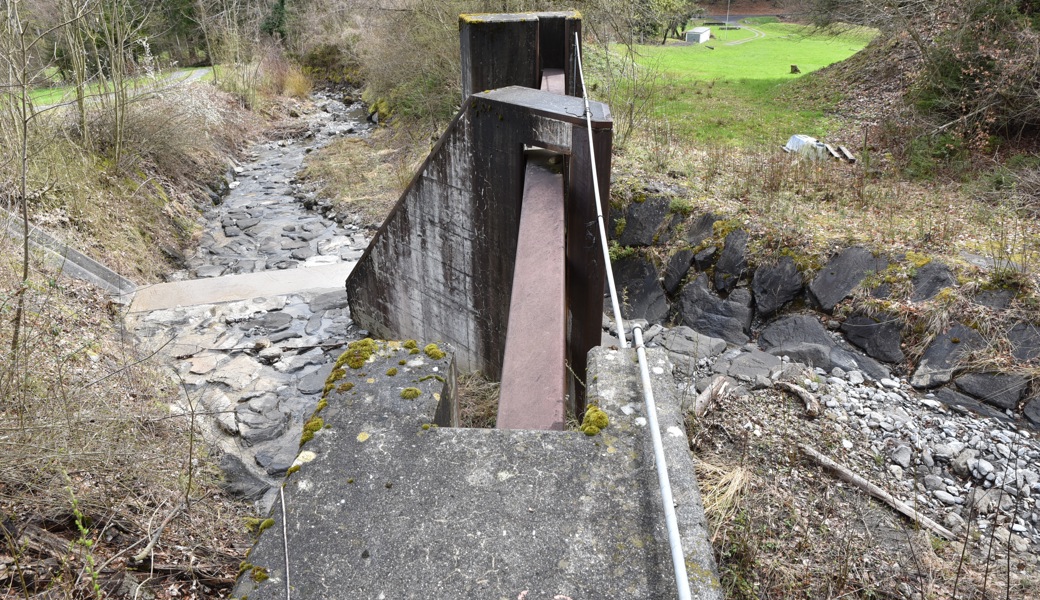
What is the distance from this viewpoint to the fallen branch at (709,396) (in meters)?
4.62

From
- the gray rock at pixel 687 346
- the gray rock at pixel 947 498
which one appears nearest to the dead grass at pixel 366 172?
the gray rock at pixel 687 346

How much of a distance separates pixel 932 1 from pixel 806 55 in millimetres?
11506

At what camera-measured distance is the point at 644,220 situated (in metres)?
7.93

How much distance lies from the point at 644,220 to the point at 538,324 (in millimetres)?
5405

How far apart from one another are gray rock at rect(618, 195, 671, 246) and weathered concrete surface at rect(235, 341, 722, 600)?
5936 mm

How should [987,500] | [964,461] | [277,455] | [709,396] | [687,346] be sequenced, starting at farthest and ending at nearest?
[687,346]
[277,455]
[709,396]
[964,461]
[987,500]

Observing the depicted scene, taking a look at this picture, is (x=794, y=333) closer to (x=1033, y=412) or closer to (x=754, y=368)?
(x=754, y=368)

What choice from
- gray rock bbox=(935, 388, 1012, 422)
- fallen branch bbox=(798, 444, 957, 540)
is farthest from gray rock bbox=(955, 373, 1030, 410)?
fallen branch bbox=(798, 444, 957, 540)

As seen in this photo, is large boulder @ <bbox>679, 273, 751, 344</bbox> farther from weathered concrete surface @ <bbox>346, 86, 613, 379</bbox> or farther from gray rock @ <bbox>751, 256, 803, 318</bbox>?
weathered concrete surface @ <bbox>346, 86, 613, 379</bbox>

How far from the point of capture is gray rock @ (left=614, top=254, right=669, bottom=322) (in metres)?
7.46

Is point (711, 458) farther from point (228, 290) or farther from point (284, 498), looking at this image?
point (228, 290)

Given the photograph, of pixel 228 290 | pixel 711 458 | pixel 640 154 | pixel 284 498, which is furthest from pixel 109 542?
pixel 640 154

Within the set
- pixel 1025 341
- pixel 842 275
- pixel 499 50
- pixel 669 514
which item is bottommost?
pixel 1025 341

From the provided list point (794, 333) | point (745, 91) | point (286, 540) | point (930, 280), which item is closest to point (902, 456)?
point (794, 333)
